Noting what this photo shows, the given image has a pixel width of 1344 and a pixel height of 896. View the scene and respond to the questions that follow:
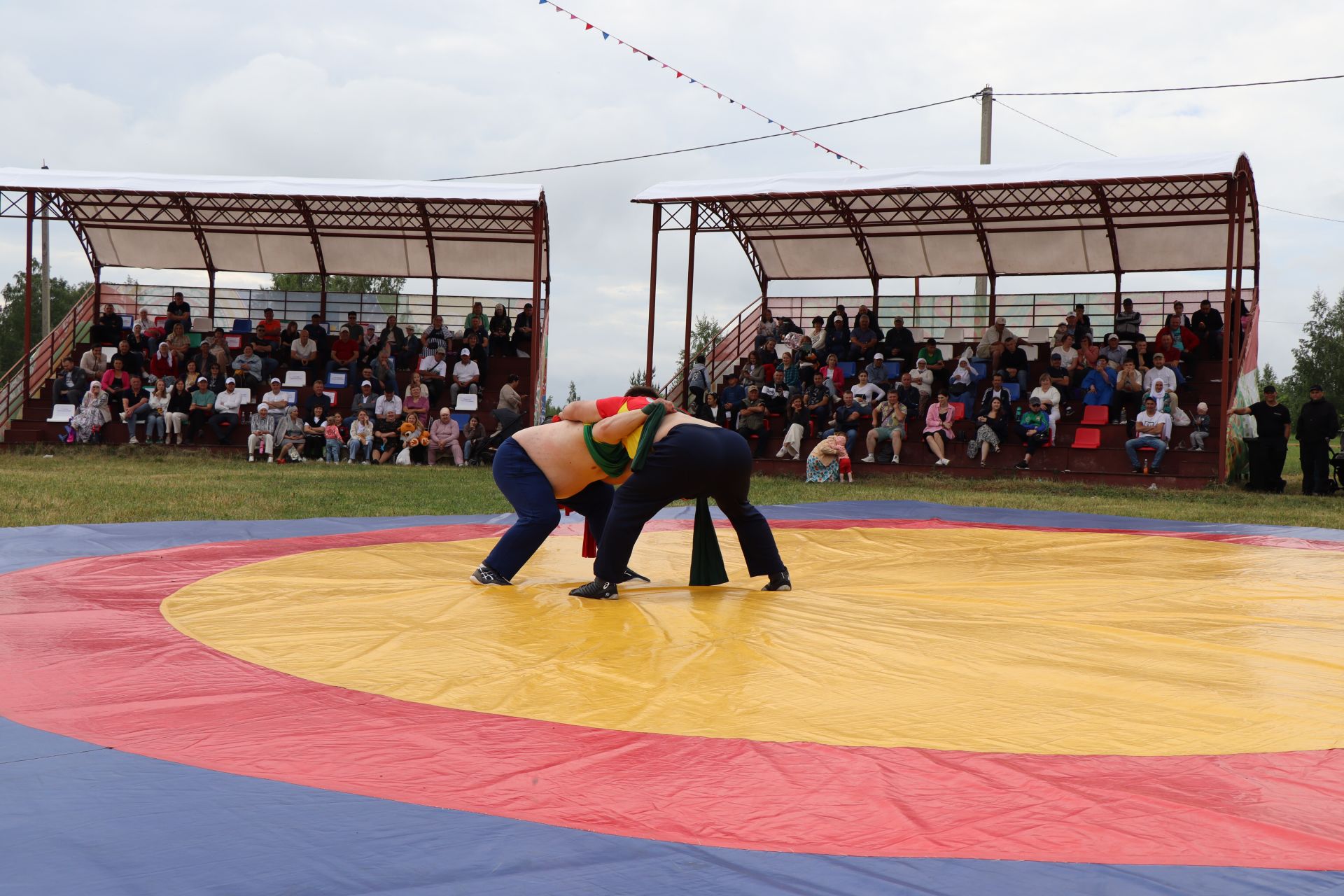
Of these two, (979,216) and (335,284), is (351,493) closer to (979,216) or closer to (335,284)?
(979,216)

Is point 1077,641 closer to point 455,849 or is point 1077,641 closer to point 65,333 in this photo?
point 455,849

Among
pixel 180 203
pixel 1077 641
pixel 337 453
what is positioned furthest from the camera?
pixel 180 203

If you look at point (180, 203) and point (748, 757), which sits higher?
point (180, 203)

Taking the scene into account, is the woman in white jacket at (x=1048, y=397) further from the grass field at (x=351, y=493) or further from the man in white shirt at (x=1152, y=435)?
the grass field at (x=351, y=493)

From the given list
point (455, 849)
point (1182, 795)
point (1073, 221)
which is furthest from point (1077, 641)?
point (1073, 221)

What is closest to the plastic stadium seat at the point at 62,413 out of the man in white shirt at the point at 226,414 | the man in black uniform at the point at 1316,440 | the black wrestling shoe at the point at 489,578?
the man in white shirt at the point at 226,414

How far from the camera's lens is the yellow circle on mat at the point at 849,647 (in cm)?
303

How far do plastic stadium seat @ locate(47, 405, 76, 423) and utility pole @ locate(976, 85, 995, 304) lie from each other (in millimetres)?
16086

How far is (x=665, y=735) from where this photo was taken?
9.43 ft

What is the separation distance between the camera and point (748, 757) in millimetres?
2680

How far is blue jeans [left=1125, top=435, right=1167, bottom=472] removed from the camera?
1396 cm

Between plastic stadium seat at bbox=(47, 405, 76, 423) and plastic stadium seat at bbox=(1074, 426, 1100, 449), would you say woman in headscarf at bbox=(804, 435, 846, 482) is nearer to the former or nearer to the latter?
plastic stadium seat at bbox=(1074, 426, 1100, 449)

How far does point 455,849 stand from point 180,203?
2023 centimetres

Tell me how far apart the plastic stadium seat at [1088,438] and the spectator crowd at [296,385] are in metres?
7.80
